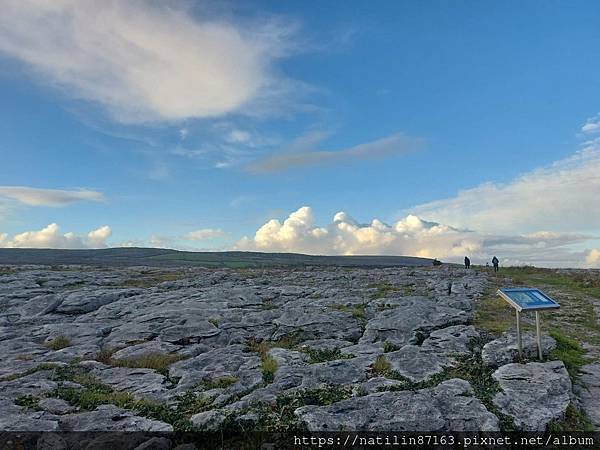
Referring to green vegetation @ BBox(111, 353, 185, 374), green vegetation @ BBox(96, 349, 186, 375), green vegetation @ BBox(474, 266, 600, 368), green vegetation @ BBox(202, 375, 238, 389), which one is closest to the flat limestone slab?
green vegetation @ BBox(474, 266, 600, 368)

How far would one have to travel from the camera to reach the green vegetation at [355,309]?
25.6 metres

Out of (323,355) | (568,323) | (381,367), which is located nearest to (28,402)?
(323,355)

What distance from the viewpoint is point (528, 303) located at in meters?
15.7

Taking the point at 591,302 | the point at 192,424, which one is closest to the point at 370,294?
the point at 591,302

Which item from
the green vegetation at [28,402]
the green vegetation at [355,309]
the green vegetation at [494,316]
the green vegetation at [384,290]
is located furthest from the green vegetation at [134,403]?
the green vegetation at [384,290]

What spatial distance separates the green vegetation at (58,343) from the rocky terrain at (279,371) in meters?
0.10

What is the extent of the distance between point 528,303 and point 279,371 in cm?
965

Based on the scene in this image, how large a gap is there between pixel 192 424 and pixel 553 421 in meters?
9.90

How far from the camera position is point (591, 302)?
31.9 metres

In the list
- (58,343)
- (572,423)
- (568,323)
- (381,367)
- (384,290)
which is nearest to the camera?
(572,423)

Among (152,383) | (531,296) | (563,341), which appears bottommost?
(152,383)

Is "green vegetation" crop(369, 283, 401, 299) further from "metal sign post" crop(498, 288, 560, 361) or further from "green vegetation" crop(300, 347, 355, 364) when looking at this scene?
"metal sign post" crop(498, 288, 560, 361)

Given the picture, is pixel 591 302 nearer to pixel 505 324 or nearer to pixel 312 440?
pixel 505 324

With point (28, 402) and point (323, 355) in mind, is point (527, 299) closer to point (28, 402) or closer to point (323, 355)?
point (323, 355)
